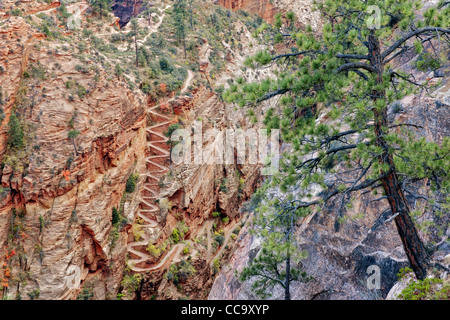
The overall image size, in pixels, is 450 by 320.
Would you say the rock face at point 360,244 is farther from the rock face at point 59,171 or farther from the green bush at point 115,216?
the green bush at point 115,216

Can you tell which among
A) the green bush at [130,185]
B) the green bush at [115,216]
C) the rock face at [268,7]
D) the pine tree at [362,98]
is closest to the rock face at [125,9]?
the rock face at [268,7]

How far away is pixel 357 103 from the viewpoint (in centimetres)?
660

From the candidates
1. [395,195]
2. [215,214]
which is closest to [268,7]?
[215,214]

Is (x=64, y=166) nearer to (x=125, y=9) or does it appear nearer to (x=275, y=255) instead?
(x=275, y=255)

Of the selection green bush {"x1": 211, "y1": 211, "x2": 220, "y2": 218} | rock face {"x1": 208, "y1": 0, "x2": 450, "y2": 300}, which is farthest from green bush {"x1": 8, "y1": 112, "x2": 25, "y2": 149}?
green bush {"x1": 211, "y1": 211, "x2": 220, "y2": 218}

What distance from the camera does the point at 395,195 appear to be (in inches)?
280

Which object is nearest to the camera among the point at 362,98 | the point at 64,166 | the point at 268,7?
the point at 362,98

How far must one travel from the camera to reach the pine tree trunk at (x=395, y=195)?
22.7 ft

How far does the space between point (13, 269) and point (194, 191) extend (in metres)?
14.4

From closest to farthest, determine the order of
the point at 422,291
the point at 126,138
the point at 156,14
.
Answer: the point at 422,291 → the point at 126,138 → the point at 156,14

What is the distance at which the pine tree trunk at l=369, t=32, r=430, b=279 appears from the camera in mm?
6930

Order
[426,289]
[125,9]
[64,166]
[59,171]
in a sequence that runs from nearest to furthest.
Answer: [426,289]
[59,171]
[64,166]
[125,9]
